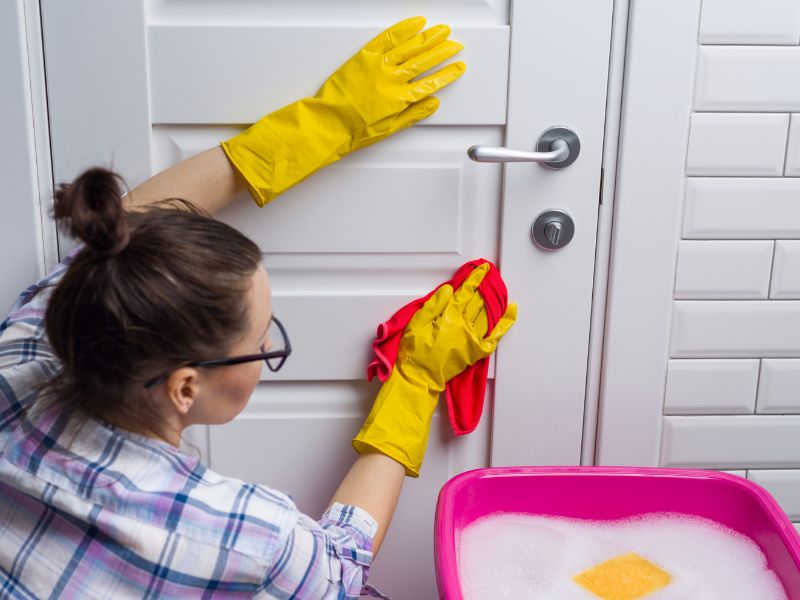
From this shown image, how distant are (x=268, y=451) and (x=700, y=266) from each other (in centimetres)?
70

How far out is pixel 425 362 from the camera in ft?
3.93

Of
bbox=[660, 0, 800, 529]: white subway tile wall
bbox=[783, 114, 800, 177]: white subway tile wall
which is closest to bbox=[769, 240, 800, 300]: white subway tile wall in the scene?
bbox=[660, 0, 800, 529]: white subway tile wall

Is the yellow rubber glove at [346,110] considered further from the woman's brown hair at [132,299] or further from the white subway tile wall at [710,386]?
the white subway tile wall at [710,386]

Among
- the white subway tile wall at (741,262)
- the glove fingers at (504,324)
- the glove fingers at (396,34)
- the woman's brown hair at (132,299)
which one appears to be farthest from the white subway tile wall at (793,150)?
the woman's brown hair at (132,299)

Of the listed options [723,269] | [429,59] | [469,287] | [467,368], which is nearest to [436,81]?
[429,59]

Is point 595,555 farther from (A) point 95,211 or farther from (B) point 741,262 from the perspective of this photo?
(A) point 95,211

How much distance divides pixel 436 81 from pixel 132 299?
1.79 ft

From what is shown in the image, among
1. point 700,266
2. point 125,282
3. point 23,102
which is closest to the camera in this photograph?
point 125,282

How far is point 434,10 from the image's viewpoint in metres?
1.16

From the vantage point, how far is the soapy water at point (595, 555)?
1.06 metres

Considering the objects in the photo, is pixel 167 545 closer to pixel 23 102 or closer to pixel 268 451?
pixel 268 451

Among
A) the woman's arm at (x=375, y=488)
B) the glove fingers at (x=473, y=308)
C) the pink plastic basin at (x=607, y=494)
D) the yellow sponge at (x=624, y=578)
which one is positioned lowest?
the yellow sponge at (x=624, y=578)

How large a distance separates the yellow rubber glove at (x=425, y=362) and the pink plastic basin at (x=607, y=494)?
0.09 meters

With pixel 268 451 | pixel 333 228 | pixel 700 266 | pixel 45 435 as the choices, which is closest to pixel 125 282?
pixel 45 435
